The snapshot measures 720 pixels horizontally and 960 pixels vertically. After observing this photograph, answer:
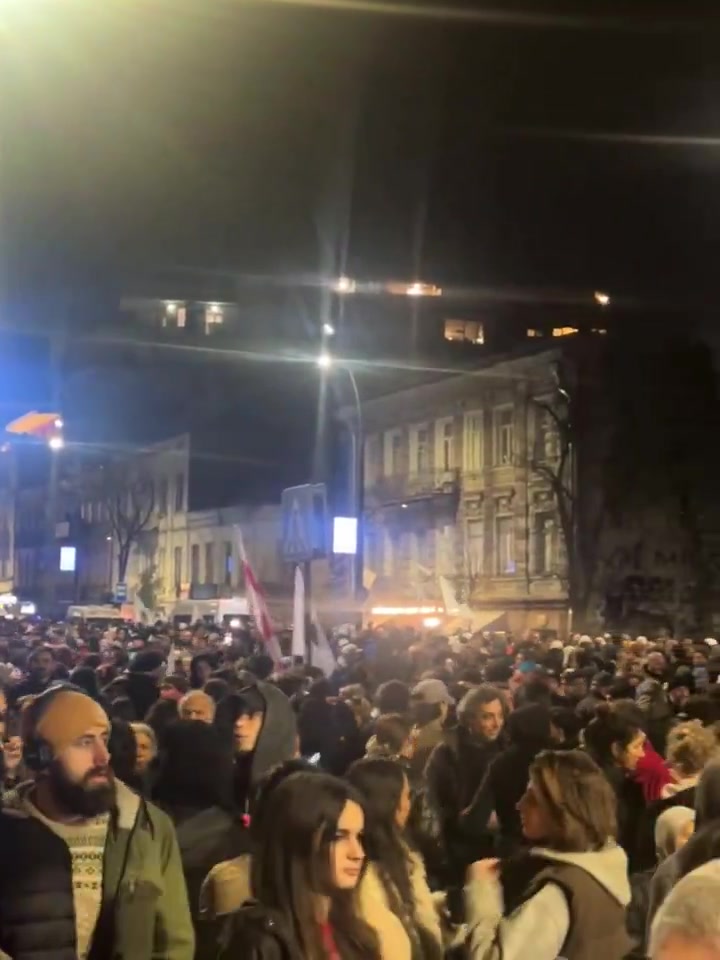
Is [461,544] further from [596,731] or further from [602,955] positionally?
[602,955]

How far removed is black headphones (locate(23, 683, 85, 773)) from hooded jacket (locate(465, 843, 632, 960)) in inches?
55.6

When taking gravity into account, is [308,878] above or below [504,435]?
below

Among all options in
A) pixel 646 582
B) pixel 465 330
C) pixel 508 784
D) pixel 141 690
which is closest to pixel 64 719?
pixel 508 784

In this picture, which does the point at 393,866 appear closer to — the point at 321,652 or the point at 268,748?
the point at 268,748

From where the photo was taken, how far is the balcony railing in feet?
157

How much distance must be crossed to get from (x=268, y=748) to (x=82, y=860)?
6.74ft

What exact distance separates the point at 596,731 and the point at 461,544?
132 feet

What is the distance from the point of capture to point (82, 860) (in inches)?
159

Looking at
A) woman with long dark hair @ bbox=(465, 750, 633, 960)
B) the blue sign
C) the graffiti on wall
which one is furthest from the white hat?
the graffiti on wall

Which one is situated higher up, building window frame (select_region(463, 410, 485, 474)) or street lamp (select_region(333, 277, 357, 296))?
street lamp (select_region(333, 277, 357, 296))

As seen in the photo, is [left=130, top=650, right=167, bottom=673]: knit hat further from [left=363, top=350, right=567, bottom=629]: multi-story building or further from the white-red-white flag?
[left=363, top=350, right=567, bottom=629]: multi-story building

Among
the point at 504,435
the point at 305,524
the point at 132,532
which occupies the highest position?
the point at 504,435

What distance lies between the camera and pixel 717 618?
41812mm

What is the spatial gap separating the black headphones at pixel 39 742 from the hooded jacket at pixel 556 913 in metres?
1.41
